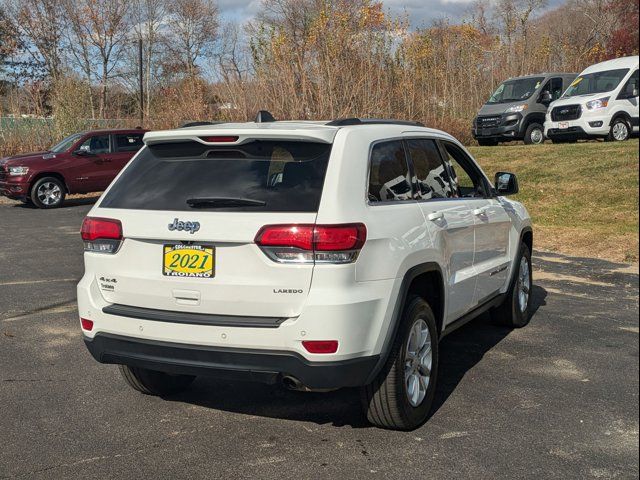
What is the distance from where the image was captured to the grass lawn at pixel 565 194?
401 inches

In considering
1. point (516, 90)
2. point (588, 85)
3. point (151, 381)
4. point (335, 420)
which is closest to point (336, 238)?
point (335, 420)

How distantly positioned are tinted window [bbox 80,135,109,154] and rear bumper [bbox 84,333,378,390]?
16.0 m

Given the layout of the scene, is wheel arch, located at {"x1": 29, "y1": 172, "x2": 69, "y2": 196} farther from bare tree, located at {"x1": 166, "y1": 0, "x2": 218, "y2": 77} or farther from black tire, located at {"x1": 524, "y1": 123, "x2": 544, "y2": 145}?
bare tree, located at {"x1": 166, "y1": 0, "x2": 218, "y2": 77}

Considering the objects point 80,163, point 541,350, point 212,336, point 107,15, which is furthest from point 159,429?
point 107,15

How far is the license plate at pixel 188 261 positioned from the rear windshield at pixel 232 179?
8.4 inches

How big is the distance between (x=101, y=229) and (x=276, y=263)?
3.76 ft

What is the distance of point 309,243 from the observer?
3520 mm

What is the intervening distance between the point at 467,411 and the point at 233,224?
190 cm

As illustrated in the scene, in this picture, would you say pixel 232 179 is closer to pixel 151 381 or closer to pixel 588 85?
pixel 151 381

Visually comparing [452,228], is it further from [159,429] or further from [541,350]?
[159,429]

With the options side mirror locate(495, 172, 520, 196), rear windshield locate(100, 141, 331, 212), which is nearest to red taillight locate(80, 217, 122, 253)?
→ rear windshield locate(100, 141, 331, 212)

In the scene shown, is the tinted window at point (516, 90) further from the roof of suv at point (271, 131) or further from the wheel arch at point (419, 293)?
the roof of suv at point (271, 131)

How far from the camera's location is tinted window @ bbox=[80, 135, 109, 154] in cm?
1873

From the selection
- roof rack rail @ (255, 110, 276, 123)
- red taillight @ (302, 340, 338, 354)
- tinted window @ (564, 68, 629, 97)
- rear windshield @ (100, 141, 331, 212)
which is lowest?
red taillight @ (302, 340, 338, 354)
